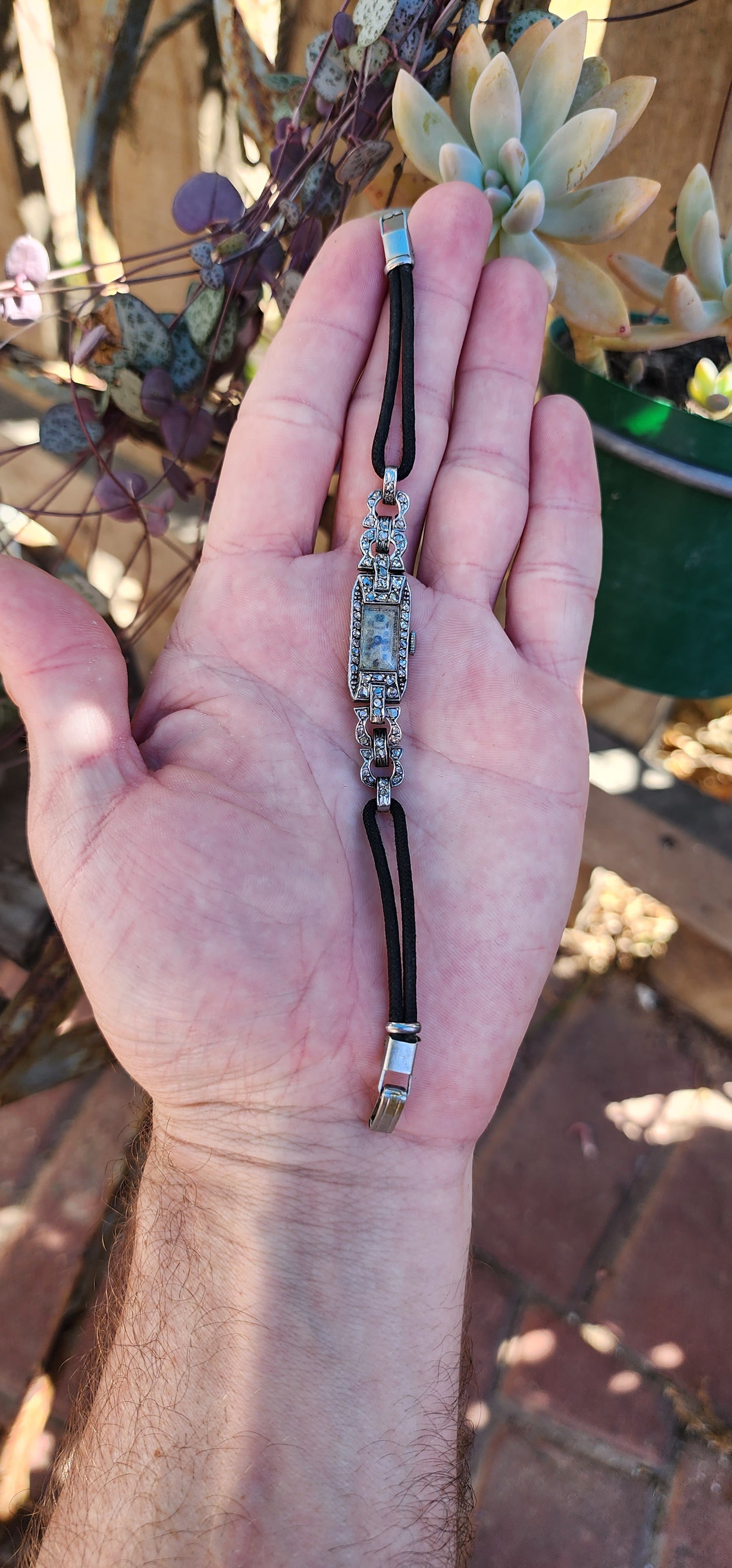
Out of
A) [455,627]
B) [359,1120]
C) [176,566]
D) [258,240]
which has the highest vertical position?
[258,240]

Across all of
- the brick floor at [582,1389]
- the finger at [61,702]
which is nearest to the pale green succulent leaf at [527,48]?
the finger at [61,702]

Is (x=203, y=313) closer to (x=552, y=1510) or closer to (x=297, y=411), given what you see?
(x=297, y=411)

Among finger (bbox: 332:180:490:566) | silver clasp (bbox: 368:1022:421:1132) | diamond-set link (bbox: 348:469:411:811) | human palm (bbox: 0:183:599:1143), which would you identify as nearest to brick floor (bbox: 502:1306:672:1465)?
human palm (bbox: 0:183:599:1143)

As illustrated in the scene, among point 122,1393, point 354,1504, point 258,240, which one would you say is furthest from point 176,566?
point 354,1504

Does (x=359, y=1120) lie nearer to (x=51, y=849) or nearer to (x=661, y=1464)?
(x=51, y=849)

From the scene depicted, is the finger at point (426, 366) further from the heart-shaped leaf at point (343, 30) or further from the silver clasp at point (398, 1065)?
the silver clasp at point (398, 1065)

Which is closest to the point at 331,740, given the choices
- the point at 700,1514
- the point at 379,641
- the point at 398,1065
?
the point at 379,641
